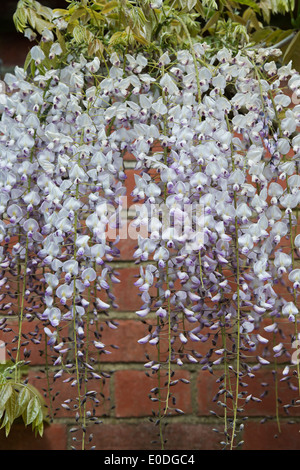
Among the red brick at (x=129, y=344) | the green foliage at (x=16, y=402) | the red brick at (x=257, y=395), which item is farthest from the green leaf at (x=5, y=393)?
the red brick at (x=257, y=395)

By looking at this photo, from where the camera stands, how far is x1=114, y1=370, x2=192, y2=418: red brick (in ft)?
4.06

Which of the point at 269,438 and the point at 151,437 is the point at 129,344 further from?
the point at 269,438

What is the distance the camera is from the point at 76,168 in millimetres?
814

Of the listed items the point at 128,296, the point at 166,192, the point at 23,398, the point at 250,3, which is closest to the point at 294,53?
the point at 250,3

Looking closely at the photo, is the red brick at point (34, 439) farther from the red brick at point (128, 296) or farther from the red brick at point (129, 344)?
the red brick at point (128, 296)

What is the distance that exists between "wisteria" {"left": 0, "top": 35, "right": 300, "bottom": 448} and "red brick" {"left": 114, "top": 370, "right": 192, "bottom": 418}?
383 millimetres

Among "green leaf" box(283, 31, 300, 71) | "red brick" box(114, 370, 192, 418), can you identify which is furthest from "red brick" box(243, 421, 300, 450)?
"green leaf" box(283, 31, 300, 71)

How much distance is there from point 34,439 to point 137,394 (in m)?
0.25

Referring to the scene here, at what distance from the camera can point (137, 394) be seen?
1.24 metres

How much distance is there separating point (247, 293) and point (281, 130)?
0.25 m

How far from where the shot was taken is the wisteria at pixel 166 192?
0.79 metres
